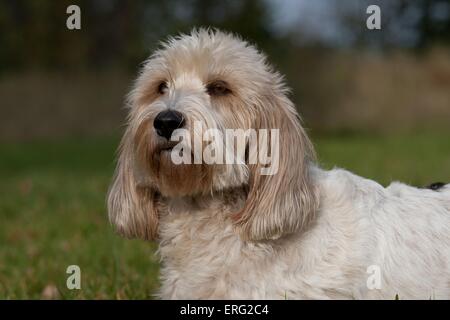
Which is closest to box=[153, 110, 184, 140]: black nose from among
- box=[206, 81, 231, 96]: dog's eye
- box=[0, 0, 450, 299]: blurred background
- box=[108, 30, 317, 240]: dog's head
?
box=[108, 30, 317, 240]: dog's head

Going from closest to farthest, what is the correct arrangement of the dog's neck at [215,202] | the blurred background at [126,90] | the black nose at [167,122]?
1. the black nose at [167,122]
2. the dog's neck at [215,202]
3. the blurred background at [126,90]

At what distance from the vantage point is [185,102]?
3.68 meters

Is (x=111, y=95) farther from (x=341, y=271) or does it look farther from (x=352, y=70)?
(x=341, y=271)

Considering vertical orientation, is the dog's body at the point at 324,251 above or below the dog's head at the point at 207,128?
below

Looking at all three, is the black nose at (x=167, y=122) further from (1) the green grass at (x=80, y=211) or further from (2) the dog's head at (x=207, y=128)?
(1) the green grass at (x=80, y=211)

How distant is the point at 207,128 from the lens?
3.63 m

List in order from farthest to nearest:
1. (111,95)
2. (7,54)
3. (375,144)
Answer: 1. (7,54)
2. (111,95)
3. (375,144)

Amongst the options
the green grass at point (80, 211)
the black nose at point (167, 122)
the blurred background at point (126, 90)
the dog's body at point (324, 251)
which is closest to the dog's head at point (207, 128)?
the black nose at point (167, 122)

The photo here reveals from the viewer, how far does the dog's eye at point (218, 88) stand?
392 centimetres

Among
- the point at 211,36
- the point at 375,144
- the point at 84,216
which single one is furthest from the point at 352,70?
the point at 211,36

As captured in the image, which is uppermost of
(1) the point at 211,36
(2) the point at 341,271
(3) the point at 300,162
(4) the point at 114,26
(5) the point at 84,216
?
(4) the point at 114,26

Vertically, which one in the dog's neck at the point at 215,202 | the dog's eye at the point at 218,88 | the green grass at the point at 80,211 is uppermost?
the dog's eye at the point at 218,88

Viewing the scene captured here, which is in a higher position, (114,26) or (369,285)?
(114,26)

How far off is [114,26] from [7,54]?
167 inches
